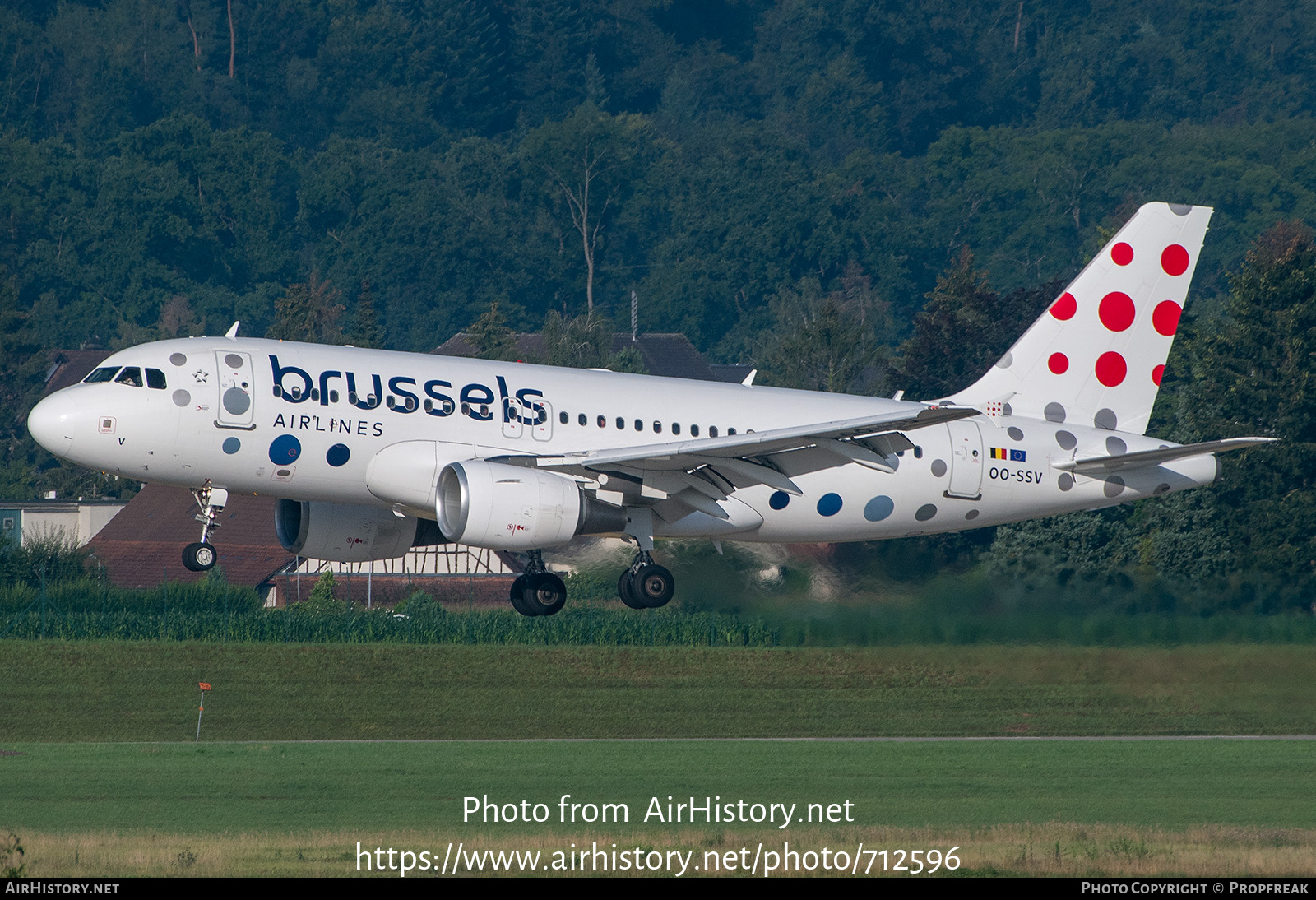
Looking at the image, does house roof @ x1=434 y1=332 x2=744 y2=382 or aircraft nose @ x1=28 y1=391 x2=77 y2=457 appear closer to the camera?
aircraft nose @ x1=28 y1=391 x2=77 y2=457

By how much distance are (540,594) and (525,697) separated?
69.5 feet

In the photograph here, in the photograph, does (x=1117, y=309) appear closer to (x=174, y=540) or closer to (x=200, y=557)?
(x=200, y=557)

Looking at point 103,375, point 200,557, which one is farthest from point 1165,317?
point 103,375

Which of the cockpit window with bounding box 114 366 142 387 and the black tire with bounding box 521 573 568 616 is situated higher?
the cockpit window with bounding box 114 366 142 387

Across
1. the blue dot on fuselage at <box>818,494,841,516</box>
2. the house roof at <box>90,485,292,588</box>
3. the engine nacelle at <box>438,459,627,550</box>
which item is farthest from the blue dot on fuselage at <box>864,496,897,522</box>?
the house roof at <box>90,485,292,588</box>

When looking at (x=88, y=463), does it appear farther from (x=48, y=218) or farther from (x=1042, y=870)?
(x=48, y=218)

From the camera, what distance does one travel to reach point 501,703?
199 feet

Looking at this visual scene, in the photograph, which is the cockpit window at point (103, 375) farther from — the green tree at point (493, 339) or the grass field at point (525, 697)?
the green tree at point (493, 339)

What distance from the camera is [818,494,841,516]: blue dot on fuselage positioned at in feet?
136

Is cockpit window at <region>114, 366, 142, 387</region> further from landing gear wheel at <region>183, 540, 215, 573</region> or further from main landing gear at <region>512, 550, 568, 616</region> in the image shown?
main landing gear at <region>512, 550, 568, 616</region>

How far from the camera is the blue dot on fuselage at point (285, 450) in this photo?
3806cm

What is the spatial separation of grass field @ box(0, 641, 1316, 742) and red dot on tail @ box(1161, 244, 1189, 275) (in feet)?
45.0

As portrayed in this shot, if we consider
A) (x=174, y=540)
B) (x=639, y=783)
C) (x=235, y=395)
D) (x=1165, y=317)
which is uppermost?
(x=174, y=540)

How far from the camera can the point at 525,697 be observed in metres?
61.2
